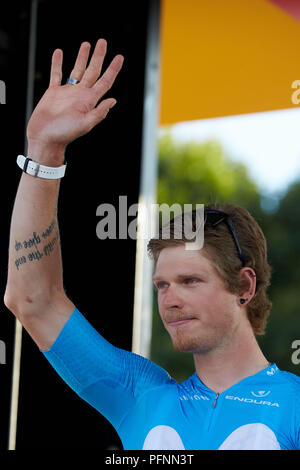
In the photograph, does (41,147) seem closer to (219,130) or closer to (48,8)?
(48,8)

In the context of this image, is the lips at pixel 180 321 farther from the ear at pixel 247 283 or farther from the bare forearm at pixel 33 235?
the bare forearm at pixel 33 235

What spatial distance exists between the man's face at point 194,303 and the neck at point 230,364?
2cm

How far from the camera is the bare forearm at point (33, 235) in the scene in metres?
1.48

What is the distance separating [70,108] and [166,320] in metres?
0.52

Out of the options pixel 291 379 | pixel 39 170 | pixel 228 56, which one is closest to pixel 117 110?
pixel 228 56

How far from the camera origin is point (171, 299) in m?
1.53

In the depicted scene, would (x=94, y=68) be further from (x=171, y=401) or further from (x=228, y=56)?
(x=228, y=56)

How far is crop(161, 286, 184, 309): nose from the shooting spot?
1514 mm

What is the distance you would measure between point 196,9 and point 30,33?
677 millimetres

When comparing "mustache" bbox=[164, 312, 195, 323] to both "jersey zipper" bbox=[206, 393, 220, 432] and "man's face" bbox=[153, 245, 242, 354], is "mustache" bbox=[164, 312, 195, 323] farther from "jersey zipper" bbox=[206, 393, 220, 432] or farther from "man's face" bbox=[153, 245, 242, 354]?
"jersey zipper" bbox=[206, 393, 220, 432]

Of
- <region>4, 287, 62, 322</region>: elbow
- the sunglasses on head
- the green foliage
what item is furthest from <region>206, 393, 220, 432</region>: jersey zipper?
the green foliage

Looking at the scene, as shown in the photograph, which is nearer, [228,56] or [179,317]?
[179,317]
